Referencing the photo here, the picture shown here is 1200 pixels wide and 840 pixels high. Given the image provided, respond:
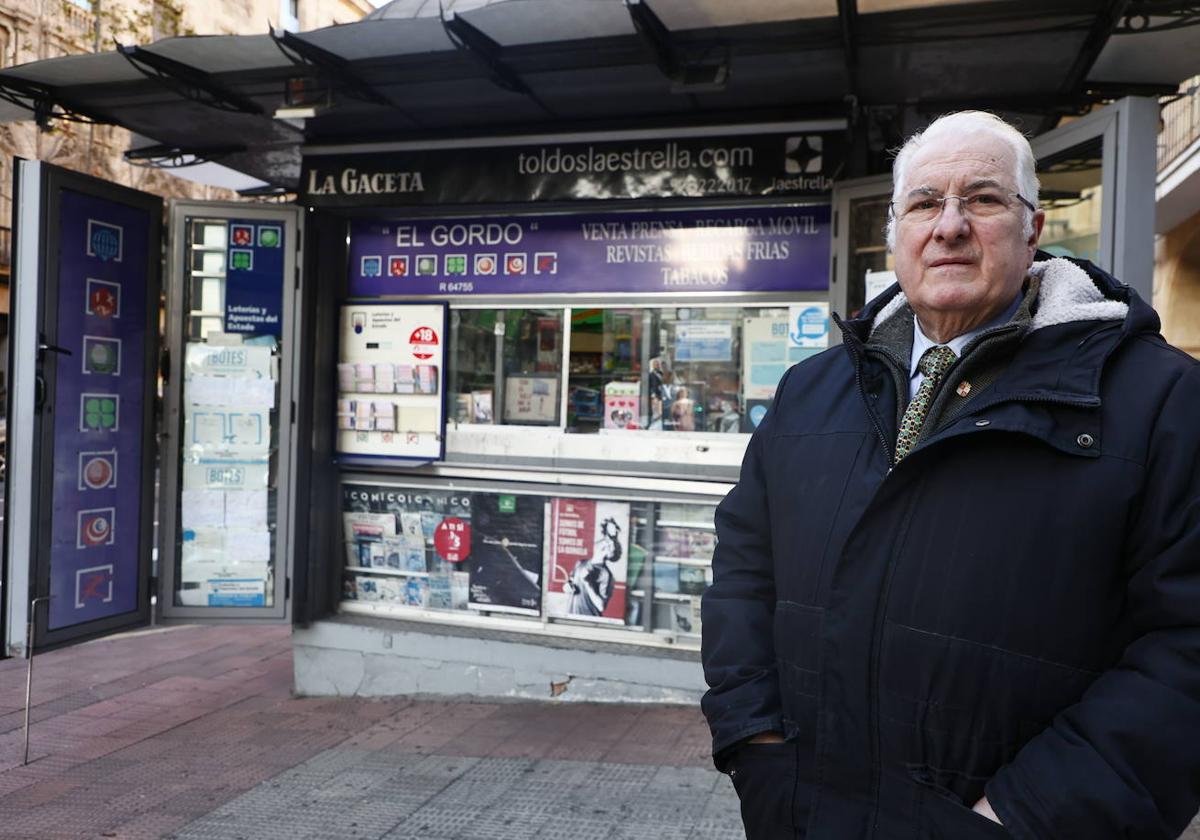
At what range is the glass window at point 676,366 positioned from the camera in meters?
5.48

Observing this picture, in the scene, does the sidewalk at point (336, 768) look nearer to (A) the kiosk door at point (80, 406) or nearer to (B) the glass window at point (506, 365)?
(A) the kiosk door at point (80, 406)

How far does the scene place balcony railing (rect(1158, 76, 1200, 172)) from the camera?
1473 cm

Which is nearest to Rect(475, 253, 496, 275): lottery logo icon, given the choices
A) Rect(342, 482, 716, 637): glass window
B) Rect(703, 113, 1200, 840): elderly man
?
Rect(342, 482, 716, 637): glass window

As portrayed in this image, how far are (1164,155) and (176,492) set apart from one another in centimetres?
1581

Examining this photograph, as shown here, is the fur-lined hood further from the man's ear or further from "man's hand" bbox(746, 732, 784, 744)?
"man's hand" bbox(746, 732, 784, 744)

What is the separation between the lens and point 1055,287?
6.03 ft

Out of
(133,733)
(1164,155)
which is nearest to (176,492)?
(133,733)

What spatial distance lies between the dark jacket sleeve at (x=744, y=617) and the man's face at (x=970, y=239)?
42 cm

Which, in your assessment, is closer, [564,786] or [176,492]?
[564,786]

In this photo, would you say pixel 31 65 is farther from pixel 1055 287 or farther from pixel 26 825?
pixel 1055 287

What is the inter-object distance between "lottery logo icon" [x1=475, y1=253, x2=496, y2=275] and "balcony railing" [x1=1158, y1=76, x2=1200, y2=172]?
1219 cm

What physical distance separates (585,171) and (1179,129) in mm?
14258

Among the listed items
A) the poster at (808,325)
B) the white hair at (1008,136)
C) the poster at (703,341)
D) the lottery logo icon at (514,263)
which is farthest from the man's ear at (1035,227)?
the lottery logo icon at (514,263)

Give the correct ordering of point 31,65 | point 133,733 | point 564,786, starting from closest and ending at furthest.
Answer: point 564,786 < point 31,65 < point 133,733
